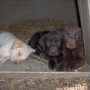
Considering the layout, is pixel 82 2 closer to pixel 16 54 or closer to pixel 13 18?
pixel 16 54

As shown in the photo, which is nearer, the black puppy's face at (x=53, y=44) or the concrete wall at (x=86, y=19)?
the concrete wall at (x=86, y=19)

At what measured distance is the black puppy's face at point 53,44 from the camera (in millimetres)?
4553

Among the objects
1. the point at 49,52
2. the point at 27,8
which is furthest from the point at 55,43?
the point at 27,8

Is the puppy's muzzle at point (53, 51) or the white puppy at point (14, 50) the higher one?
the puppy's muzzle at point (53, 51)

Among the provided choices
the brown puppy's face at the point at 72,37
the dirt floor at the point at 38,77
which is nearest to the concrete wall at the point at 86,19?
the brown puppy's face at the point at 72,37

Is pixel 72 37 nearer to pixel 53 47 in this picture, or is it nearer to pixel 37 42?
pixel 53 47

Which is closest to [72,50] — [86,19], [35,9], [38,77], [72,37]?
[72,37]

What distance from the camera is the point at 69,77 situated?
4.32m

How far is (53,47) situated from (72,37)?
31 cm

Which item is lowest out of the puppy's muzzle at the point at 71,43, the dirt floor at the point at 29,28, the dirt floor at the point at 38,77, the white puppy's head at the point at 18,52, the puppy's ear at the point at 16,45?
the dirt floor at the point at 29,28

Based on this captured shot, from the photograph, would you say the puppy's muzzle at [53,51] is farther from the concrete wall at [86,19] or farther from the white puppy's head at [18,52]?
the white puppy's head at [18,52]

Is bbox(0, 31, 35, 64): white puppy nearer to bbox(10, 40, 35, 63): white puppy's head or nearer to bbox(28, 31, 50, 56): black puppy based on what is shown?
bbox(10, 40, 35, 63): white puppy's head

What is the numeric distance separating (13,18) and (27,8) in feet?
1.25

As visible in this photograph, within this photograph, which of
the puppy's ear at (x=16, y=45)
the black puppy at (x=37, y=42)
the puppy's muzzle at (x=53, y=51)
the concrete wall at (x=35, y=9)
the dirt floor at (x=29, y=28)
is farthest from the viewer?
the concrete wall at (x=35, y=9)
